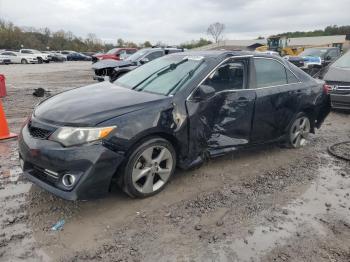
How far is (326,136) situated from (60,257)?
5708 millimetres

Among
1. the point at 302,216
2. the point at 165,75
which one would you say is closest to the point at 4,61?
the point at 165,75

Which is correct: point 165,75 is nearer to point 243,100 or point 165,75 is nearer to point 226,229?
point 243,100

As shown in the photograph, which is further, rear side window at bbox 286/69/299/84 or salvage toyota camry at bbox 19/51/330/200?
rear side window at bbox 286/69/299/84

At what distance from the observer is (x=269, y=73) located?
501 cm

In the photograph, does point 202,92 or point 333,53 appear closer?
point 202,92

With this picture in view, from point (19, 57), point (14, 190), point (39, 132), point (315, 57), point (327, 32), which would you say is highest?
point (327, 32)

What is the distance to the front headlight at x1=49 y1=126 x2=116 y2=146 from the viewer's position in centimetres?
325

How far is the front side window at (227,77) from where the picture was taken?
14.1 ft

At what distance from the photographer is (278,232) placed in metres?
3.26

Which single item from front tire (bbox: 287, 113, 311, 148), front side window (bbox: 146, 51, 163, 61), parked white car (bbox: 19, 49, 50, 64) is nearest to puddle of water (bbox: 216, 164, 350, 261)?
front tire (bbox: 287, 113, 311, 148)

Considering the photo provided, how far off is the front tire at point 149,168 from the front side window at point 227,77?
1032mm

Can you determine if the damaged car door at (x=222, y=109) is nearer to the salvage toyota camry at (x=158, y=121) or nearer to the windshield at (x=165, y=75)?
the salvage toyota camry at (x=158, y=121)

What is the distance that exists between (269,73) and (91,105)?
2.77 m

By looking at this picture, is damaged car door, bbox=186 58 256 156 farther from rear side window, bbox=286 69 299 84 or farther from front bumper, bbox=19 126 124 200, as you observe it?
front bumper, bbox=19 126 124 200
